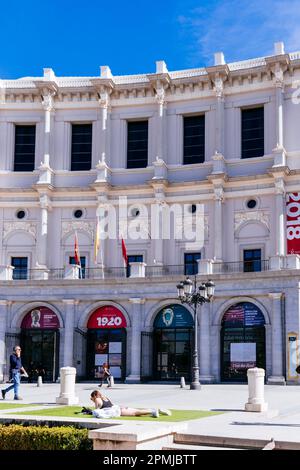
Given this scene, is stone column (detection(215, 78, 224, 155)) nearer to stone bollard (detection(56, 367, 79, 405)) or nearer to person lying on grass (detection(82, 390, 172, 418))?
stone bollard (detection(56, 367, 79, 405))

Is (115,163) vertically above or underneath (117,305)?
above

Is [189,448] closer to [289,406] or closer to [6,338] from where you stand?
[289,406]

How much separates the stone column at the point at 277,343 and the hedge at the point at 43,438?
2458 centimetres

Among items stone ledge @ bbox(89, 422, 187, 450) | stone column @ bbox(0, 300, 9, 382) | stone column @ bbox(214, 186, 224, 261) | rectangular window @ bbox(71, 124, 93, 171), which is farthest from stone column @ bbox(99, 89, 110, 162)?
stone ledge @ bbox(89, 422, 187, 450)

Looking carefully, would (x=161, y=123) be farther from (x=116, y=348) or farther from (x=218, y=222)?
(x=116, y=348)

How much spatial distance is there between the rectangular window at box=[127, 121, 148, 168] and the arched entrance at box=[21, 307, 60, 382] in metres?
12.7

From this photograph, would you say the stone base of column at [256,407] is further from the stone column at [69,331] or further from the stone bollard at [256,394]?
the stone column at [69,331]

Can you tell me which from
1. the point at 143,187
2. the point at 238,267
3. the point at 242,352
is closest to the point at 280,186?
the point at 238,267

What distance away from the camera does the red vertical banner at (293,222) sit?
45.0m

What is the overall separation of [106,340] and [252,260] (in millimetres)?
10805

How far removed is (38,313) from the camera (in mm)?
45094

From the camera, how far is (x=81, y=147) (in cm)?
5134
